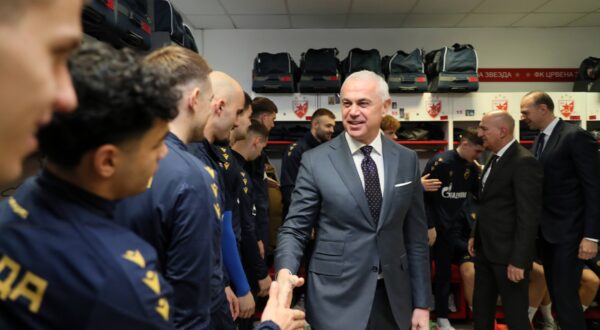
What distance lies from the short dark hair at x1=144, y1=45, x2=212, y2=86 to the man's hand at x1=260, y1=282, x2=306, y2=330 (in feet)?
2.35

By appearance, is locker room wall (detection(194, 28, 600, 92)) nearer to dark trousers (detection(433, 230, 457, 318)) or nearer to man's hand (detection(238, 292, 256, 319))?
dark trousers (detection(433, 230, 457, 318))

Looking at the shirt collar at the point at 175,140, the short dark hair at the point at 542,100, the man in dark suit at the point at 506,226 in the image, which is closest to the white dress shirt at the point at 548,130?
the short dark hair at the point at 542,100

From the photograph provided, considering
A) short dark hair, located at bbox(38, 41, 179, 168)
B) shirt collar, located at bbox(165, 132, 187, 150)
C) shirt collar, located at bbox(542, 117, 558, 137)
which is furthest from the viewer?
shirt collar, located at bbox(542, 117, 558, 137)

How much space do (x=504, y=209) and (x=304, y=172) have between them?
6.07ft

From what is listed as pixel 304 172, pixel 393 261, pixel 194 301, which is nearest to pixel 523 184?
pixel 393 261

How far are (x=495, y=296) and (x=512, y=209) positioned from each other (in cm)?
72

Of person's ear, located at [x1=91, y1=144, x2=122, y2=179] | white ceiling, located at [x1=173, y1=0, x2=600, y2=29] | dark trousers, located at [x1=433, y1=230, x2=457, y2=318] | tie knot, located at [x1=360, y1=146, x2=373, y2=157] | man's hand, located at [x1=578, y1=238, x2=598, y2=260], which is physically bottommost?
dark trousers, located at [x1=433, y1=230, x2=457, y2=318]

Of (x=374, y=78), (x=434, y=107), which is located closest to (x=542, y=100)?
(x=434, y=107)

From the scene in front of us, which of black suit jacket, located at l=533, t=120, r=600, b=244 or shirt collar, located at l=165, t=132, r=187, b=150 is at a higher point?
shirt collar, located at l=165, t=132, r=187, b=150

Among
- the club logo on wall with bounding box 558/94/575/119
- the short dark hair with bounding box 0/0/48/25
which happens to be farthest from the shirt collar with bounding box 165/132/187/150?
the club logo on wall with bounding box 558/94/575/119

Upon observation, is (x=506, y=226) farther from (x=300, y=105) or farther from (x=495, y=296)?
(x=300, y=105)

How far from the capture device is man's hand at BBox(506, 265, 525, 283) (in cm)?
287

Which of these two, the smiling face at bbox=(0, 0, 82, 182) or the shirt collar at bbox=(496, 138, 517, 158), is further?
the shirt collar at bbox=(496, 138, 517, 158)

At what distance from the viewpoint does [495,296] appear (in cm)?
323
